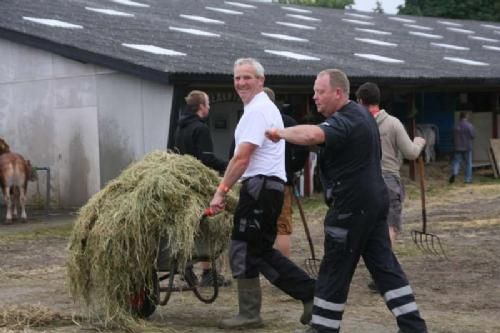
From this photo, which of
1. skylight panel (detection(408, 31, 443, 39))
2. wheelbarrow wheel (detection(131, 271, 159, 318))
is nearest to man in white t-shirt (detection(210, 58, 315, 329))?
wheelbarrow wheel (detection(131, 271, 159, 318))

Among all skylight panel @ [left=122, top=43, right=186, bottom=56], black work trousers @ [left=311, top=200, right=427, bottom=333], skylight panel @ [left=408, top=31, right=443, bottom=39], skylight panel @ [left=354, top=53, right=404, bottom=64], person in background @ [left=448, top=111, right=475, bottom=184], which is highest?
skylight panel @ [left=122, top=43, right=186, bottom=56]

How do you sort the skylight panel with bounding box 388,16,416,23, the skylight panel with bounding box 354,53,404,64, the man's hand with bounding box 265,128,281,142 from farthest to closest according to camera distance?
the skylight panel with bounding box 388,16,416,23 < the skylight panel with bounding box 354,53,404,64 < the man's hand with bounding box 265,128,281,142

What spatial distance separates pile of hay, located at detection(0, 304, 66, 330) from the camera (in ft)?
23.6

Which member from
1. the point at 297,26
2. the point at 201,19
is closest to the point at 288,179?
the point at 201,19

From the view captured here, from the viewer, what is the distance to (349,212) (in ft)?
20.7

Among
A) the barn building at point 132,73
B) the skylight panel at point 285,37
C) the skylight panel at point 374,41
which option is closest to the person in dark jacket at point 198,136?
the barn building at point 132,73

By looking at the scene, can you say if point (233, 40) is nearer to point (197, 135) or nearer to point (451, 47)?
point (451, 47)

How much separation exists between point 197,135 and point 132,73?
23.0 feet

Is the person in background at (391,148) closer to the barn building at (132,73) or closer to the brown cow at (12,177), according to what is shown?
the barn building at (132,73)

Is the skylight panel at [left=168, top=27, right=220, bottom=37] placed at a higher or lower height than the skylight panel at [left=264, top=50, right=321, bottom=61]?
higher

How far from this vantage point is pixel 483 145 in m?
27.8

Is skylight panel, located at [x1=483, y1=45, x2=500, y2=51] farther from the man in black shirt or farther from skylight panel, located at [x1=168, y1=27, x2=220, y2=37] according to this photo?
the man in black shirt

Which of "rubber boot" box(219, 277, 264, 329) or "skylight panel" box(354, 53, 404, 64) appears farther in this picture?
"skylight panel" box(354, 53, 404, 64)

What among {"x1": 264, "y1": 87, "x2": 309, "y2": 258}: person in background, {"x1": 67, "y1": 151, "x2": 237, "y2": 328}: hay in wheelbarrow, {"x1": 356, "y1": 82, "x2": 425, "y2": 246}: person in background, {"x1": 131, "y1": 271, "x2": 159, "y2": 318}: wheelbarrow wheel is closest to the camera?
{"x1": 67, "y1": 151, "x2": 237, "y2": 328}: hay in wheelbarrow
